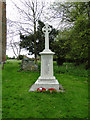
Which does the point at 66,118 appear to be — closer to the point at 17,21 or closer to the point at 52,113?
the point at 52,113

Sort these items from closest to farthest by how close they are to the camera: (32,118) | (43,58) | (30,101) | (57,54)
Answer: (32,118)
(30,101)
(43,58)
(57,54)

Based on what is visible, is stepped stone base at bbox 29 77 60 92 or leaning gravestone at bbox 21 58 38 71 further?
leaning gravestone at bbox 21 58 38 71

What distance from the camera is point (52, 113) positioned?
229 cm

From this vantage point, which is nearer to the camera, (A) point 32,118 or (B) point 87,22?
(A) point 32,118

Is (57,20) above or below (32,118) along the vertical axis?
above

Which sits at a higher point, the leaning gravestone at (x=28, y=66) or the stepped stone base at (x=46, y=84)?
the leaning gravestone at (x=28, y=66)

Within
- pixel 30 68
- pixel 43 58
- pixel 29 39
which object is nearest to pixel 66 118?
pixel 43 58

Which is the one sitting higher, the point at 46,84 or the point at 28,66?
the point at 28,66

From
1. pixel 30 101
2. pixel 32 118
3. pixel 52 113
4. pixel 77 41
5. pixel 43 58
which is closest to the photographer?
pixel 32 118

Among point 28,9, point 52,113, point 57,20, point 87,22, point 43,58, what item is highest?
point 28,9

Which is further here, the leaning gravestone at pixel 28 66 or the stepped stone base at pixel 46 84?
the leaning gravestone at pixel 28 66

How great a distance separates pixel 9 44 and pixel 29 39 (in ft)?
7.85

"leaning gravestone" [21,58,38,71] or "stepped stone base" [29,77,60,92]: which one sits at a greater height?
"leaning gravestone" [21,58,38,71]

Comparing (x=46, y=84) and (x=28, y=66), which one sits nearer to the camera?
(x=46, y=84)
